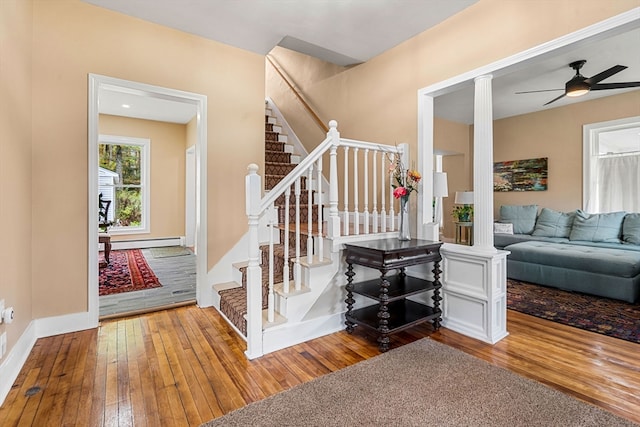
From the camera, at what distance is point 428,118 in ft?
9.75

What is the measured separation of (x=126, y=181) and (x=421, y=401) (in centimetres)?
715

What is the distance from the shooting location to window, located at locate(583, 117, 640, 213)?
15.4 feet

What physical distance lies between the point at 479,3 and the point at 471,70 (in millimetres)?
542

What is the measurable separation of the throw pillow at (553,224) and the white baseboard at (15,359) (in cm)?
644

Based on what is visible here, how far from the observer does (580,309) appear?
127 inches

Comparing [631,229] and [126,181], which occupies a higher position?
[126,181]

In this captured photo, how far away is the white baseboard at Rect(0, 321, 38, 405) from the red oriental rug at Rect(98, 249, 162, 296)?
124 cm

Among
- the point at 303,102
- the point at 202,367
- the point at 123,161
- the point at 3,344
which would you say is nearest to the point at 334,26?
the point at 303,102

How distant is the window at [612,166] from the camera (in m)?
4.70

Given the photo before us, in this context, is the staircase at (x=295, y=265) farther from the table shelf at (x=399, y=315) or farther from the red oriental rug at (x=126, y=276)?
the red oriental rug at (x=126, y=276)

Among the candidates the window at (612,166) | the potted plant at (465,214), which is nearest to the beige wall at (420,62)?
the potted plant at (465,214)

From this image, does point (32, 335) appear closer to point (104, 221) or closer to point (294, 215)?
point (294, 215)

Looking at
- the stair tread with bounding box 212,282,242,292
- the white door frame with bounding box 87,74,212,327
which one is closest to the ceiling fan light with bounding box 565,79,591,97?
the white door frame with bounding box 87,74,212,327

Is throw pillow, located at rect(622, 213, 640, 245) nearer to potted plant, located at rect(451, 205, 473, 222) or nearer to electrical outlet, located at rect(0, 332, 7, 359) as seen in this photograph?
potted plant, located at rect(451, 205, 473, 222)
